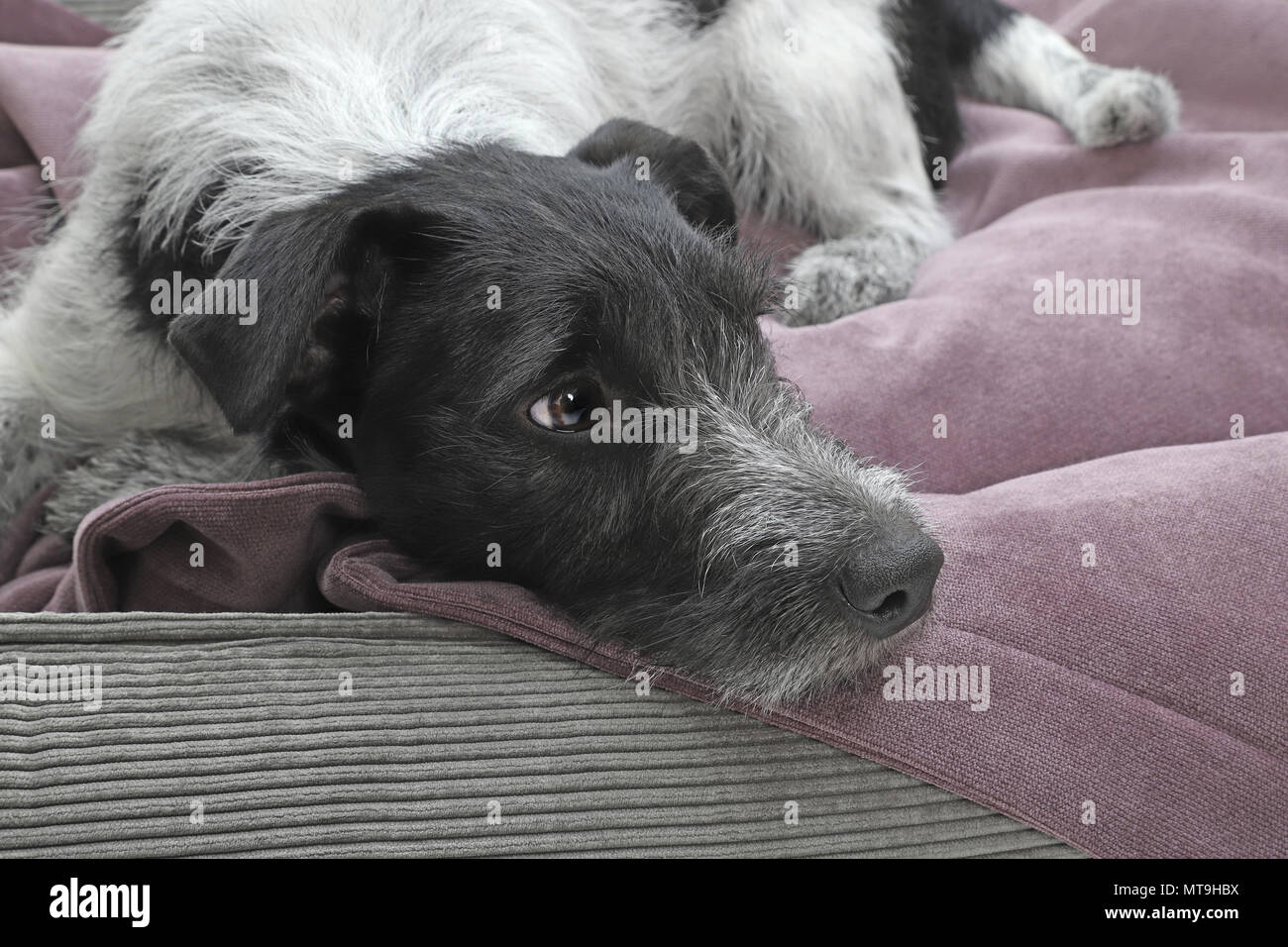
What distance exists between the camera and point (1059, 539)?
1710 mm

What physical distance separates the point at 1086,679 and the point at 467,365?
0.98 metres

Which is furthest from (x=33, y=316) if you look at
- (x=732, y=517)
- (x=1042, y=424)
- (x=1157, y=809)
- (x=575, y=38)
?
(x=1157, y=809)

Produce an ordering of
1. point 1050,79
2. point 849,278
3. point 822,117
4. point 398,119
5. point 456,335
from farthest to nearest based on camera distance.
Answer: point 1050,79 → point 822,117 → point 849,278 → point 398,119 → point 456,335

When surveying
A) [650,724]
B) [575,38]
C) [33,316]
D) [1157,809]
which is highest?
[575,38]

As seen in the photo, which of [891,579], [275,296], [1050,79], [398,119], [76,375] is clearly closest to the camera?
[891,579]

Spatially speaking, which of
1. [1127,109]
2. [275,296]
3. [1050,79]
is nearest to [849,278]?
[1127,109]

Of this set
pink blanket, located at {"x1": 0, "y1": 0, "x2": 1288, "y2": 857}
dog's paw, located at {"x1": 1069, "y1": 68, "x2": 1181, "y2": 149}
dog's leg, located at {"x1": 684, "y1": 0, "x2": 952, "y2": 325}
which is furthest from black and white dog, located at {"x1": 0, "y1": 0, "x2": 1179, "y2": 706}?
dog's paw, located at {"x1": 1069, "y1": 68, "x2": 1181, "y2": 149}

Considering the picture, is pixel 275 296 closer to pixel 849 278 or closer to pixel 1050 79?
pixel 849 278

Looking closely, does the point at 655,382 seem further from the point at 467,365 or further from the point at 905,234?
the point at 905,234

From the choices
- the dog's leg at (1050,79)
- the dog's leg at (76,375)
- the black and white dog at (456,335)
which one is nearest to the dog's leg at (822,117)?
the dog's leg at (1050,79)

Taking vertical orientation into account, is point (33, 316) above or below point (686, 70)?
below

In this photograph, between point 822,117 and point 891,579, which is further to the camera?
point 822,117

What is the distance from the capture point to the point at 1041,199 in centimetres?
310

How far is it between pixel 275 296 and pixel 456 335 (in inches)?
10.4
